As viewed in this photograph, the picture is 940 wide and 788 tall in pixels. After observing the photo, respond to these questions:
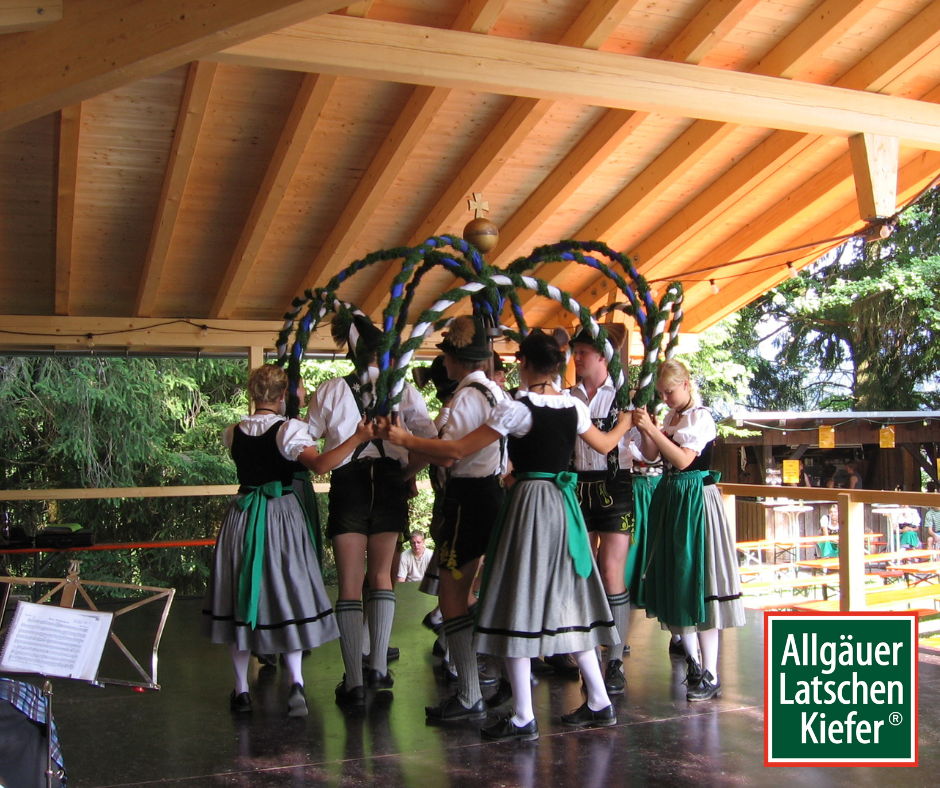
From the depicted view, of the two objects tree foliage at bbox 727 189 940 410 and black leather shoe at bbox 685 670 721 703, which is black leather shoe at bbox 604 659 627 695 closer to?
black leather shoe at bbox 685 670 721 703

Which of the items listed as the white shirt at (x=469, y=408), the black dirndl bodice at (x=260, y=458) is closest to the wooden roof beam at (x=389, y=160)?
the white shirt at (x=469, y=408)

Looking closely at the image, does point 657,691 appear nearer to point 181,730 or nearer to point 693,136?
point 181,730

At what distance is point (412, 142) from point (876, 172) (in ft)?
9.38

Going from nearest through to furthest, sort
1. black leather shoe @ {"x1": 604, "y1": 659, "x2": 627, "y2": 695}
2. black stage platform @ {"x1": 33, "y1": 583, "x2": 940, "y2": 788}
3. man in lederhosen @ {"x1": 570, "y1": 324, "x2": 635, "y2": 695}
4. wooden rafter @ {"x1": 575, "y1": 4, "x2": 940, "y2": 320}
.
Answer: black stage platform @ {"x1": 33, "y1": 583, "x2": 940, "y2": 788} → black leather shoe @ {"x1": 604, "y1": 659, "x2": 627, "y2": 695} → man in lederhosen @ {"x1": 570, "y1": 324, "x2": 635, "y2": 695} → wooden rafter @ {"x1": 575, "y1": 4, "x2": 940, "y2": 320}

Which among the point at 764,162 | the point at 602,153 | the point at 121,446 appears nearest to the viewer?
the point at 602,153

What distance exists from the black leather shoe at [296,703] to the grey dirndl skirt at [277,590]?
205 mm

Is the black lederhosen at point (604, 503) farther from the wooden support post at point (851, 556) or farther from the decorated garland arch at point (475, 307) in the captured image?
the wooden support post at point (851, 556)

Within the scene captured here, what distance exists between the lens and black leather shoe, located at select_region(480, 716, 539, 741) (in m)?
3.10

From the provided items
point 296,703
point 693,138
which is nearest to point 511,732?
point 296,703

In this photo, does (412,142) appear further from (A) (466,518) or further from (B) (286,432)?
(A) (466,518)

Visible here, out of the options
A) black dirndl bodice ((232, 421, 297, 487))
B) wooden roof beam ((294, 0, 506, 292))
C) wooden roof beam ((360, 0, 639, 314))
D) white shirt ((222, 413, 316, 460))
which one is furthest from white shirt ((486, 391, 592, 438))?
wooden roof beam ((360, 0, 639, 314))

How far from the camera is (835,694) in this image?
2.86m

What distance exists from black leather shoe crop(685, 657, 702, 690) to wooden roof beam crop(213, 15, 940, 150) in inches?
117

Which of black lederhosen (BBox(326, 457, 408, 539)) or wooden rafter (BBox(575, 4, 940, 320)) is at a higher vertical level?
wooden rafter (BBox(575, 4, 940, 320))
